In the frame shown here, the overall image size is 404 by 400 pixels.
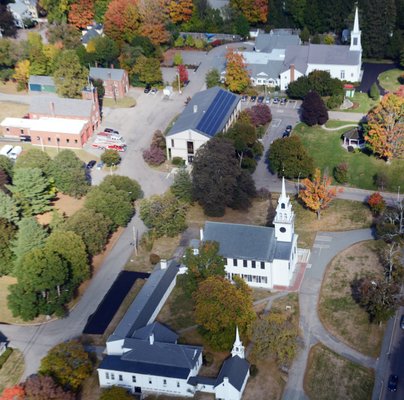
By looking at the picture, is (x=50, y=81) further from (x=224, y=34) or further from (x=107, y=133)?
(x=224, y=34)

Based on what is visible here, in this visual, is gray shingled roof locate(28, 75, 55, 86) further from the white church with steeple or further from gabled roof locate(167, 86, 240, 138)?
the white church with steeple

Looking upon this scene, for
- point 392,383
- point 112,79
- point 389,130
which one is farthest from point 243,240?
point 112,79

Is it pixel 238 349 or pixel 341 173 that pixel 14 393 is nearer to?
pixel 238 349

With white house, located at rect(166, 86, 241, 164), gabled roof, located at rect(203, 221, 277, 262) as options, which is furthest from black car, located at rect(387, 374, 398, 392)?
white house, located at rect(166, 86, 241, 164)

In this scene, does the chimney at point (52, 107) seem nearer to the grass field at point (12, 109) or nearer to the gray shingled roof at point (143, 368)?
the grass field at point (12, 109)

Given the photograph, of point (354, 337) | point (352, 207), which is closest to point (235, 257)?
point (354, 337)

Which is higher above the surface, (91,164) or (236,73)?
(236,73)
